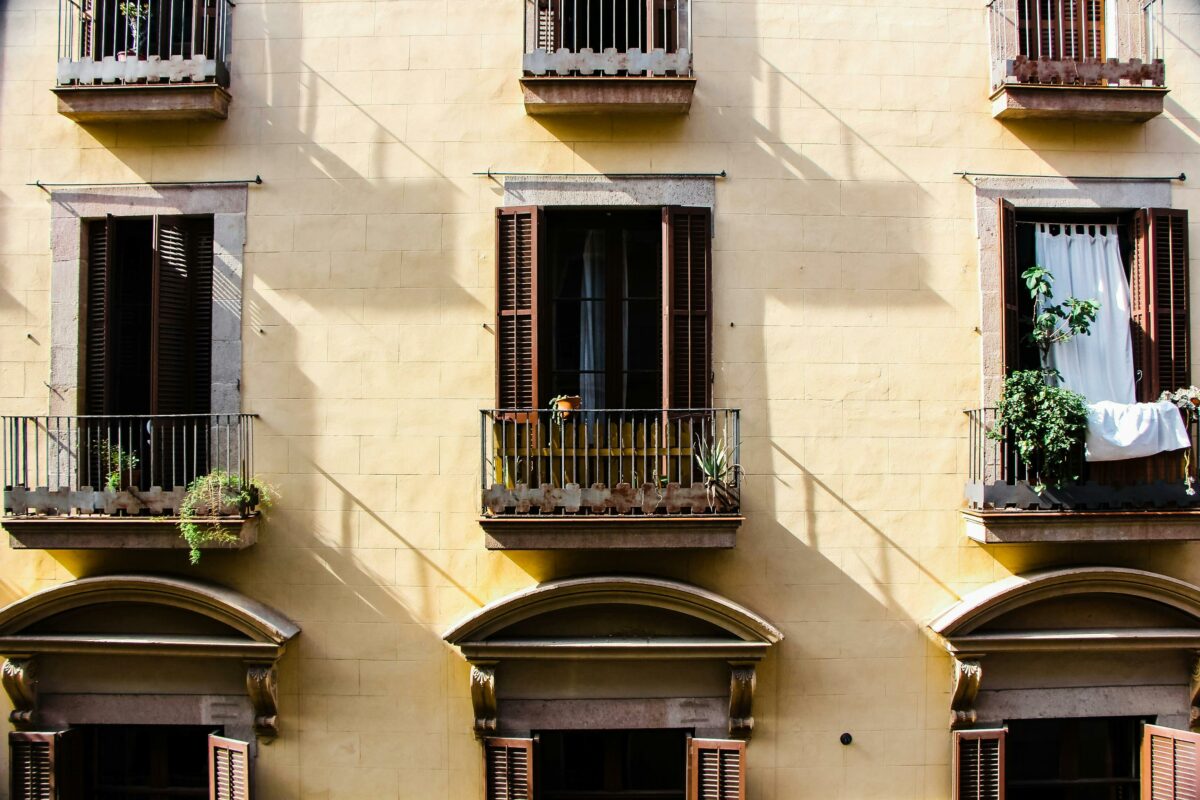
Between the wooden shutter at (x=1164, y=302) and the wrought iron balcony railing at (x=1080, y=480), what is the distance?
535 millimetres

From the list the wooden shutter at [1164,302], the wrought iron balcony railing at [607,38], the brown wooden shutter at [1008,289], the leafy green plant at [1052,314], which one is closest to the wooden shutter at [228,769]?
the wrought iron balcony railing at [607,38]

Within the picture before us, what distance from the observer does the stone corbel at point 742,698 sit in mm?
7973

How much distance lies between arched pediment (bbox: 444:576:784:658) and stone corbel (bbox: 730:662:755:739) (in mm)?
182

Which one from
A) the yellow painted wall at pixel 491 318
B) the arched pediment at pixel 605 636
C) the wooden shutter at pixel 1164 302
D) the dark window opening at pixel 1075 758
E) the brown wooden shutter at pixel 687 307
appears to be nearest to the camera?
the arched pediment at pixel 605 636

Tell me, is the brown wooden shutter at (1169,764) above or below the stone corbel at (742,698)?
below

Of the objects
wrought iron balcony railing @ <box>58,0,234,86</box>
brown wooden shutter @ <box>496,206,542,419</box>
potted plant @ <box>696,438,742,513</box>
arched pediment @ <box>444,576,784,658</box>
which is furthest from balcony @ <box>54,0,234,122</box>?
potted plant @ <box>696,438,742,513</box>

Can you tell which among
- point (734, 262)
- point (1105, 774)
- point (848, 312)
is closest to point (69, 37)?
point (734, 262)

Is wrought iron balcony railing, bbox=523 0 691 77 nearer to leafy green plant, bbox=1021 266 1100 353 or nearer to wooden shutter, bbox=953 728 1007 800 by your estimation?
leafy green plant, bbox=1021 266 1100 353

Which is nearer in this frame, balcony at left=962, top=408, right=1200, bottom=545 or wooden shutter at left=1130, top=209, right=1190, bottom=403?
balcony at left=962, top=408, right=1200, bottom=545

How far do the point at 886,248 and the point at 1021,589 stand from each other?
3.23 meters

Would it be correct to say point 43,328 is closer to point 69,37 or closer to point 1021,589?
point 69,37

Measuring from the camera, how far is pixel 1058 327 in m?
8.41

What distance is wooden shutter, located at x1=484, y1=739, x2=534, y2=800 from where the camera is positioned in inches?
313

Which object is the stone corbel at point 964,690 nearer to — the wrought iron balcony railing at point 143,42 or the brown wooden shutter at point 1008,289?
the brown wooden shutter at point 1008,289
